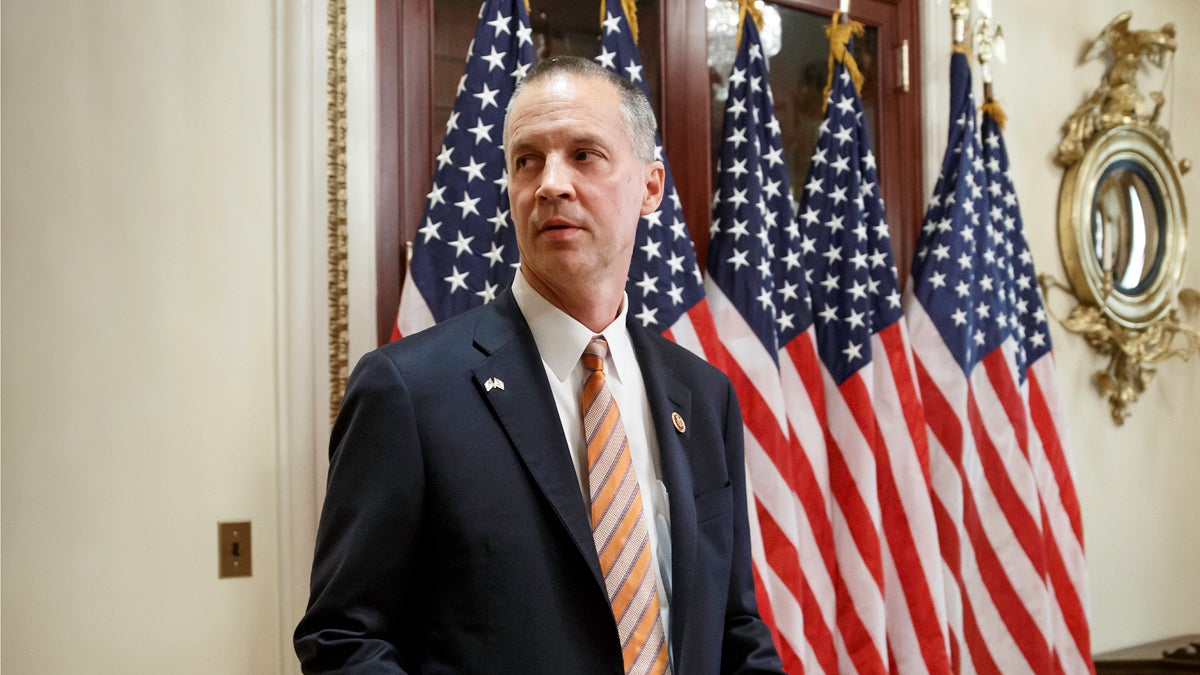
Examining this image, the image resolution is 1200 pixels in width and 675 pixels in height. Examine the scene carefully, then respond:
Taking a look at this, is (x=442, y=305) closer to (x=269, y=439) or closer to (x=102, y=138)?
(x=269, y=439)

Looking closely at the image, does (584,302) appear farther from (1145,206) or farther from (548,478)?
(1145,206)

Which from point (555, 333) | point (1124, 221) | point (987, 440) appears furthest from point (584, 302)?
point (1124, 221)

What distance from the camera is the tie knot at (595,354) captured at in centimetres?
144

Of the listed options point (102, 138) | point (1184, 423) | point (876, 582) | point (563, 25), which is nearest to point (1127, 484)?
point (1184, 423)

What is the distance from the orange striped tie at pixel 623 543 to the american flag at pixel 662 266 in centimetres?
95

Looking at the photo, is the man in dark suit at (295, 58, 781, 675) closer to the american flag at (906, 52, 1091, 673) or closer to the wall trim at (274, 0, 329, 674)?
the wall trim at (274, 0, 329, 674)

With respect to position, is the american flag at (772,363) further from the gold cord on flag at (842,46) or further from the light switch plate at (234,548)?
the light switch plate at (234,548)

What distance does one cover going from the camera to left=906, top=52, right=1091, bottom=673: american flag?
2781 mm

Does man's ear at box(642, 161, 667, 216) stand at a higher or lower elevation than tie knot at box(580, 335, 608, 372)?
higher

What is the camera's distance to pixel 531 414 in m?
1.33

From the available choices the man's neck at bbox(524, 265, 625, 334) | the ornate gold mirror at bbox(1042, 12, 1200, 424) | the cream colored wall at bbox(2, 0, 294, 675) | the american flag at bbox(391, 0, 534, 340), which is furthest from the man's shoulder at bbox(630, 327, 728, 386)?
the ornate gold mirror at bbox(1042, 12, 1200, 424)

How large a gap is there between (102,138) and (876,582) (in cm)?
207

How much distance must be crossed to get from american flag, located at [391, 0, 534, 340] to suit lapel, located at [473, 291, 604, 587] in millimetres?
697

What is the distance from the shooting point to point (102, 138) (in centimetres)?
192
